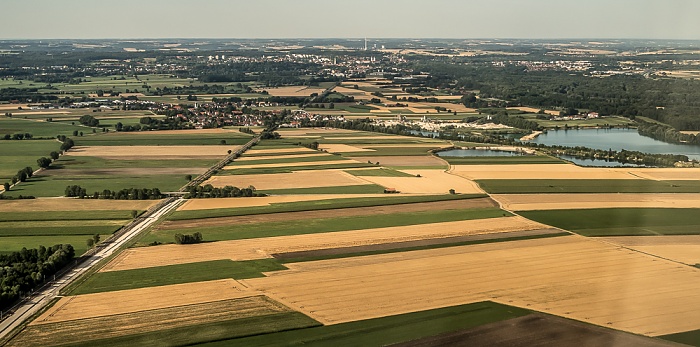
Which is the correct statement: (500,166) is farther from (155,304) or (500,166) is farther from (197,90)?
(197,90)

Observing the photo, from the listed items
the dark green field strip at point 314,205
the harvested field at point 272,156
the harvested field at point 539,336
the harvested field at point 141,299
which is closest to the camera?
the harvested field at point 539,336

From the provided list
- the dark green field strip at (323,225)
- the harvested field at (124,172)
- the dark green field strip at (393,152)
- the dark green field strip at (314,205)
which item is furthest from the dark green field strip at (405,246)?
the dark green field strip at (393,152)

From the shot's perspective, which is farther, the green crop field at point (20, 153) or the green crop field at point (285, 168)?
the green crop field at point (20, 153)

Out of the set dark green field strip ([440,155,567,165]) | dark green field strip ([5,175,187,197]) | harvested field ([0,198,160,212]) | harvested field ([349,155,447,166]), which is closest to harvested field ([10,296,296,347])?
harvested field ([0,198,160,212])

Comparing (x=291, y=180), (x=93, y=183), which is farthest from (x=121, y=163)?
(x=291, y=180)

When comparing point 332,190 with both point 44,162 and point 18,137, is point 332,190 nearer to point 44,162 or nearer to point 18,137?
point 44,162

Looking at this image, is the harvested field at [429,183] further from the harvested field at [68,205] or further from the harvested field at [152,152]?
the harvested field at [152,152]

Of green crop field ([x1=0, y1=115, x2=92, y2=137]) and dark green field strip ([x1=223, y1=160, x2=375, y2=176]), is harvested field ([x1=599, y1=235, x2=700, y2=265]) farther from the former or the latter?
green crop field ([x1=0, y1=115, x2=92, y2=137])
